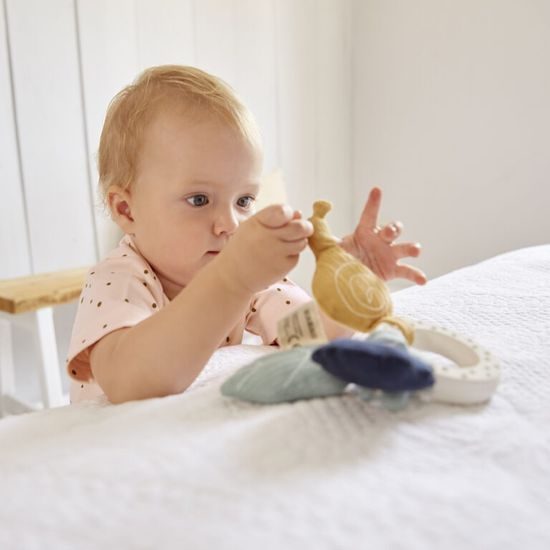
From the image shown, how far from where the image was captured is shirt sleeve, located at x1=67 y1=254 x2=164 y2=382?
0.65m

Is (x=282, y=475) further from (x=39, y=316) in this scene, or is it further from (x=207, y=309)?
(x=39, y=316)

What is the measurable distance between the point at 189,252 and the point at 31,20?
1.01 m

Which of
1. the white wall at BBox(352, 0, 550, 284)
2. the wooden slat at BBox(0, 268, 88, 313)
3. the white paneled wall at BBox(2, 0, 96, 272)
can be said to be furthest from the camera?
the white wall at BBox(352, 0, 550, 284)

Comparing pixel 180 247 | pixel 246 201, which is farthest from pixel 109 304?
pixel 246 201

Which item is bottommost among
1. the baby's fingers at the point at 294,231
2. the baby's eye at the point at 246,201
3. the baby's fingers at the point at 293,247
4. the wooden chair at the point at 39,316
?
the wooden chair at the point at 39,316

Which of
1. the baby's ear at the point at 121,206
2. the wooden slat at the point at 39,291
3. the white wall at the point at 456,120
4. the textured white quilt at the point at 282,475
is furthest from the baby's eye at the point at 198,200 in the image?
the white wall at the point at 456,120

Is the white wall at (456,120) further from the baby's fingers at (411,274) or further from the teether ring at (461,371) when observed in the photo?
the teether ring at (461,371)

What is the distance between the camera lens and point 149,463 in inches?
13.8

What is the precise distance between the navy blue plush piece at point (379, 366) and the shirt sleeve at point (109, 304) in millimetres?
313

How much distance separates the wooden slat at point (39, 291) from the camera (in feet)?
4.06

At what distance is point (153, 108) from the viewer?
0.76 metres

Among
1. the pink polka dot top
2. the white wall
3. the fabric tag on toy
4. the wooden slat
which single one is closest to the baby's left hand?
the pink polka dot top

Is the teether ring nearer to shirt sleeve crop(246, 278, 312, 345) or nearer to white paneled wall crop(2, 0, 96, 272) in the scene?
shirt sleeve crop(246, 278, 312, 345)

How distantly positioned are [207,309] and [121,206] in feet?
1.07
